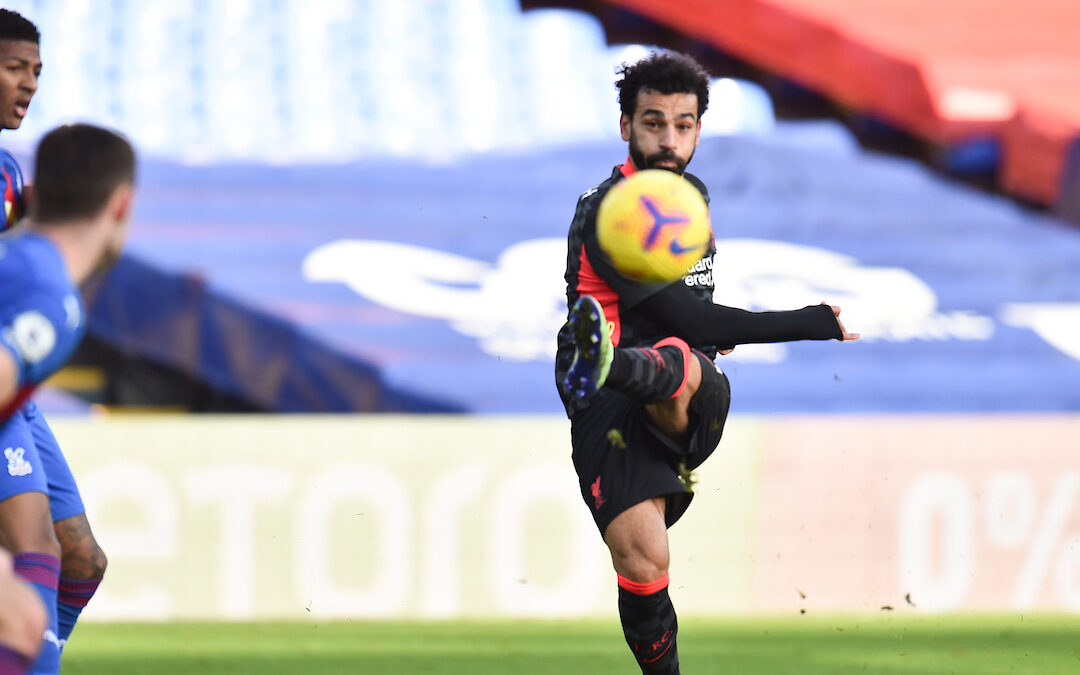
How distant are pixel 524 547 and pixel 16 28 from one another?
451 cm

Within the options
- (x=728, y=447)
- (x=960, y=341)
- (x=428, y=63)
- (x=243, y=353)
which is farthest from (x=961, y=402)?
(x=428, y=63)

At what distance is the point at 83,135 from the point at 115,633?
4.80 m

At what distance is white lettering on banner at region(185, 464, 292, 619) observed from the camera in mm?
7750

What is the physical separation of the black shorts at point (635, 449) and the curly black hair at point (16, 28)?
1.96 metres

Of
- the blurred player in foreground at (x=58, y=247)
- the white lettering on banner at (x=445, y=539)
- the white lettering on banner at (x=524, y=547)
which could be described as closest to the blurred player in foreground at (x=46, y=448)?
the blurred player in foreground at (x=58, y=247)

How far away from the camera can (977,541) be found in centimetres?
816

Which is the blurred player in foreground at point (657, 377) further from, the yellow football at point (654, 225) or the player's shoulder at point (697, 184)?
the yellow football at point (654, 225)

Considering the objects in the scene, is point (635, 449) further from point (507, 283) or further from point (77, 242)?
point (507, 283)

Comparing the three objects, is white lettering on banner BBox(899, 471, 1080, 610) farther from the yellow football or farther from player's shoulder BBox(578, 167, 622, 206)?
the yellow football

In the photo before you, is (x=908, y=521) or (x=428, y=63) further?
(x=428, y=63)

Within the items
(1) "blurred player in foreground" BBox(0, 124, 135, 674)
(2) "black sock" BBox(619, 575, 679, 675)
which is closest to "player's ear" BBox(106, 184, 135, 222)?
(1) "blurred player in foreground" BBox(0, 124, 135, 674)

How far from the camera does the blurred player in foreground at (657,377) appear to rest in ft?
13.4

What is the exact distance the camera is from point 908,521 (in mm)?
8203

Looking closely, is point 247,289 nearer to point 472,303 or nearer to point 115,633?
point 472,303
